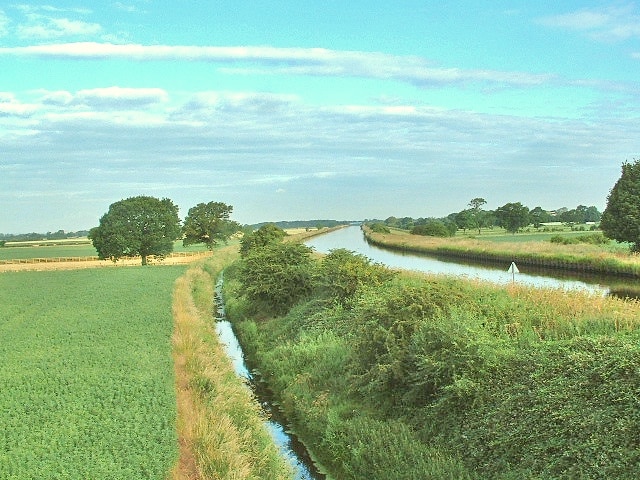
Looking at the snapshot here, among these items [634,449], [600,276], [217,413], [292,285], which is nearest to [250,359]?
[292,285]

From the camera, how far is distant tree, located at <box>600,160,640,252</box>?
48.7m

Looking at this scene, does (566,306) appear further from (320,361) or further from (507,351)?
(320,361)

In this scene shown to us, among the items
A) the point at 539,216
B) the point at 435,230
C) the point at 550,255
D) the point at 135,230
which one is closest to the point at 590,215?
the point at 539,216

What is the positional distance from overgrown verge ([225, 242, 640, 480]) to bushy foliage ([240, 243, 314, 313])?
808cm

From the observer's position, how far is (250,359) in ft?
78.1

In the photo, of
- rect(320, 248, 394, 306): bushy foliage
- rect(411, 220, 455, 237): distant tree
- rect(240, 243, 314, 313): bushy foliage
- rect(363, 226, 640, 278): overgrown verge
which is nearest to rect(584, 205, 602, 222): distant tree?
rect(411, 220, 455, 237): distant tree

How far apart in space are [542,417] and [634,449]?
5.57 ft

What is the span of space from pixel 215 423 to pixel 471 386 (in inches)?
194

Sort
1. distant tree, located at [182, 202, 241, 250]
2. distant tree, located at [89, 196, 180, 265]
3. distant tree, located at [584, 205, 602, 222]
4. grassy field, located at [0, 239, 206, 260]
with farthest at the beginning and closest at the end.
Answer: distant tree, located at [584, 205, 602, 222] < grassy field, located at [0, 239, 206, 260] < distant tree, located at [182, 202, 241, 250] < distant tree, located at [89, 196, 180, 265]

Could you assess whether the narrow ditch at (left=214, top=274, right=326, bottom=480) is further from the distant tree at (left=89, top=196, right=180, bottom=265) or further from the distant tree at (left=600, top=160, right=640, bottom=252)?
the distant tree at (left=89, top=196, right=180, bottom=265)

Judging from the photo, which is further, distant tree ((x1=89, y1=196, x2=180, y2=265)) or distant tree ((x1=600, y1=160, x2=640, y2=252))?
distant tree ((x1=89, y1=196, x2=180, y2=265))

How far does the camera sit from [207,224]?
93.5 m

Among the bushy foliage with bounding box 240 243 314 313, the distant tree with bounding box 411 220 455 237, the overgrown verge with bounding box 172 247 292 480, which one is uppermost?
the distant tree with bounding box 411 220 455 237

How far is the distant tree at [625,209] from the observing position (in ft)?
160
